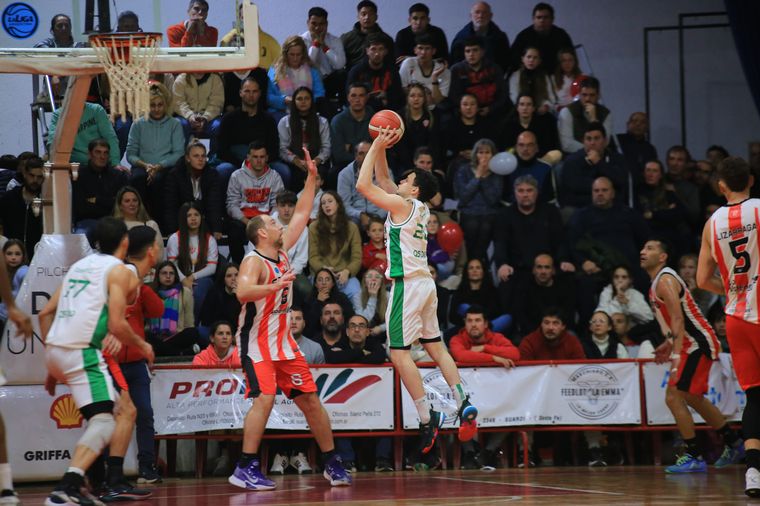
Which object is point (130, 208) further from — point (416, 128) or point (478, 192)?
point (478, 192)

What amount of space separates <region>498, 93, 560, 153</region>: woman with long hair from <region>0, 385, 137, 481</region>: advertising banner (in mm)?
6800

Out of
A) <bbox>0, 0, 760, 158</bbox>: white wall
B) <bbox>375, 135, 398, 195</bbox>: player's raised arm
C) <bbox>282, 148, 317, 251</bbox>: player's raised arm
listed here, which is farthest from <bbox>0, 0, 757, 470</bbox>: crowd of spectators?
<bbox>375, 135, 398, 195</bbox>: player's raised arm

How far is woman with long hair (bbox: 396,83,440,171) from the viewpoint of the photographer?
13.9 meters

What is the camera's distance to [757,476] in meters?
7.25

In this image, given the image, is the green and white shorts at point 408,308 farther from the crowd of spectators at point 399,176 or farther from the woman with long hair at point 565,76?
the woman with long hair at point 565,76

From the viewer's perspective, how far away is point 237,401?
35.9 feet

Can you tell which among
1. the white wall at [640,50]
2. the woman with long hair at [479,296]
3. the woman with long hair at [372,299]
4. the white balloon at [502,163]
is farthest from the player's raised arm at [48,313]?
the white wall at [640,50]

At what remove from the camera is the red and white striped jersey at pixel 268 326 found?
8.88 metres

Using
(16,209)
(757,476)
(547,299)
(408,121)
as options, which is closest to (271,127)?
(408,121)

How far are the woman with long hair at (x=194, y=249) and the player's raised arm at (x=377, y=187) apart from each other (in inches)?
168

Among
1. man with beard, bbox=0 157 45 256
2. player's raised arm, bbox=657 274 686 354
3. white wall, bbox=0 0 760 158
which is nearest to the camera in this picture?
player's raised arm, bbox=657 274 686 354

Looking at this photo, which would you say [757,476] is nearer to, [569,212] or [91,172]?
[569,212]

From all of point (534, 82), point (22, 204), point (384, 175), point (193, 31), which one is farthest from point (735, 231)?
point (22, 204)

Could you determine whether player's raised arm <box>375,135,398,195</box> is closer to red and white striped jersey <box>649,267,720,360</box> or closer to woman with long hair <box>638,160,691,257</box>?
red and white striped jersey <box>649,267,720,360</box>
